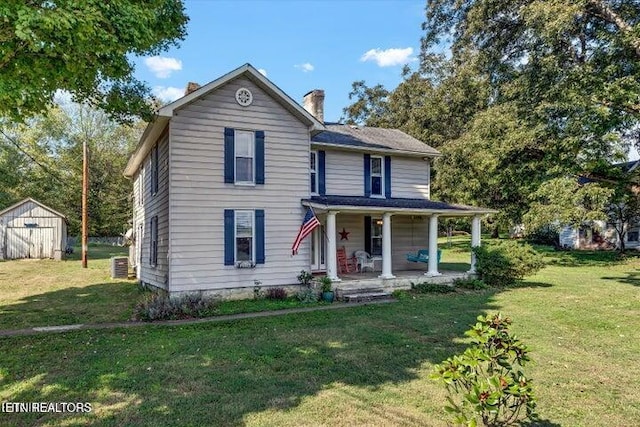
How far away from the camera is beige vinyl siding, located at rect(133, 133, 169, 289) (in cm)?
1235

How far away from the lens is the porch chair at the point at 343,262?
16.0m

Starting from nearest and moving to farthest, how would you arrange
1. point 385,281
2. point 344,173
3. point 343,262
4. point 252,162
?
1. point 252,162
2. point 385,281
3. point 344,173
4. point 343,262

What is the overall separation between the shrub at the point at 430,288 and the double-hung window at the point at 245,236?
19.3 feet

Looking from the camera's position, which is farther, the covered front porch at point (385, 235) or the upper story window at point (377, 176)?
the upper story window at point (377, 176)

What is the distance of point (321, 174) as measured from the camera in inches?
601

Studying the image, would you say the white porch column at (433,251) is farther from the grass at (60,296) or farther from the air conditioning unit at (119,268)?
the air conditioning unit at (119,268)

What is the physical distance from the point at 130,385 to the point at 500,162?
2052 centimetres

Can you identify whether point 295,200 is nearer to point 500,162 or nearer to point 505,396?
point 505,396

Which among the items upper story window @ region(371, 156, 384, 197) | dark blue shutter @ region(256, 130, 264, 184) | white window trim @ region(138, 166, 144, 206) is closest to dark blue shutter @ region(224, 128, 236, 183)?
dark blue shutter @ region(256, 130, 264, 184)

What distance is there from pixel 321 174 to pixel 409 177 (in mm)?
4264

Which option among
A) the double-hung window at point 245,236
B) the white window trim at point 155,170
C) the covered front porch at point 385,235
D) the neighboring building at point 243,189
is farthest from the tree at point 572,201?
the white window trim at point 155,170

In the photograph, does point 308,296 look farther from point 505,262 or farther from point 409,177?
point 505,262

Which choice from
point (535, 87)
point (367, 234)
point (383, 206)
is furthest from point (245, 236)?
point (535, 87)

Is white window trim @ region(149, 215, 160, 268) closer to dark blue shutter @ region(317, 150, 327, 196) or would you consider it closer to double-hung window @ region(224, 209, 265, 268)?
double-hung window @ region(224, 209, 265, 268)
